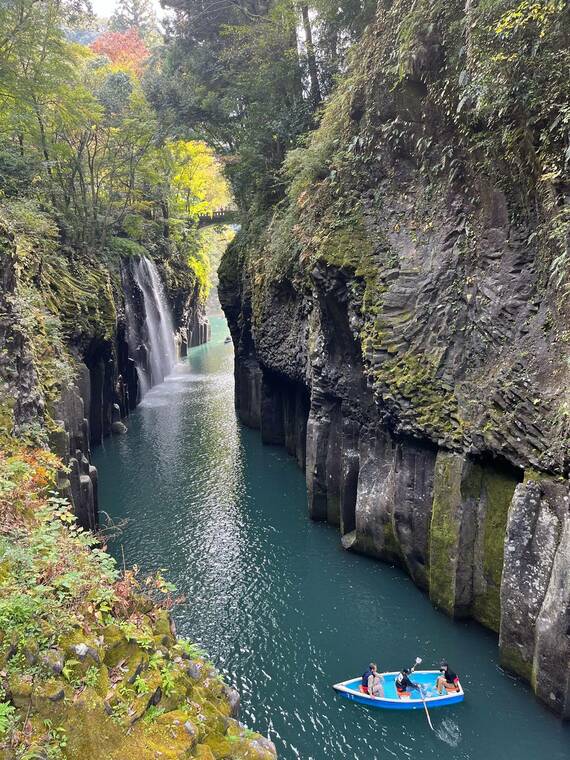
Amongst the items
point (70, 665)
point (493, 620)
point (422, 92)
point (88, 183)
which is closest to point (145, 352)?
point (88, 183)

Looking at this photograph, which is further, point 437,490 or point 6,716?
point 437,490

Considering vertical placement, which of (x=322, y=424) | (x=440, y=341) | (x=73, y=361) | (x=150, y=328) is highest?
(x=150, y=328)

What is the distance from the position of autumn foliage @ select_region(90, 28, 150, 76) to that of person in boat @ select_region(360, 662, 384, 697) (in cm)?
5629

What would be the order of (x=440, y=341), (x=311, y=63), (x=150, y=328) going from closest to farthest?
(x=440, y=341), (x=311, y=63), (x=150, y=328)

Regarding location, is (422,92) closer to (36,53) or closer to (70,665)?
(70,665)

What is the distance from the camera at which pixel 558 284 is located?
11.3 meters

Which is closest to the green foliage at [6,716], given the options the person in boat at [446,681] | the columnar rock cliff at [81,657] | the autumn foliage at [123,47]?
the columnar rock cliff at [81,657]

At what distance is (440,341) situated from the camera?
47.9ft

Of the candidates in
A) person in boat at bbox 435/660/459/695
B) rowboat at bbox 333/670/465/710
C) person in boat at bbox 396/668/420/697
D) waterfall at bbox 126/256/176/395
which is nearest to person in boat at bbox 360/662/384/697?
rowboat at bbox 333/670/465/710

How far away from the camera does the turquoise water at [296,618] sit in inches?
407

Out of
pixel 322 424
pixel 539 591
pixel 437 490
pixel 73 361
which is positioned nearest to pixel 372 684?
pixel 539 591

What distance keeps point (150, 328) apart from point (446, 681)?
1426 inches

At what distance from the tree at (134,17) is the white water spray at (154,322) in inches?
1669

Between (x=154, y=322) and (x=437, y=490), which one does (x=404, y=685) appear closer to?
(x=437, y=490)
